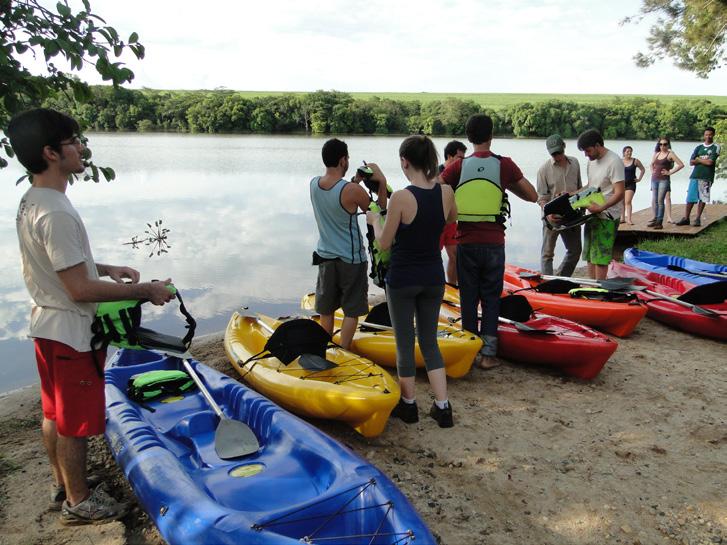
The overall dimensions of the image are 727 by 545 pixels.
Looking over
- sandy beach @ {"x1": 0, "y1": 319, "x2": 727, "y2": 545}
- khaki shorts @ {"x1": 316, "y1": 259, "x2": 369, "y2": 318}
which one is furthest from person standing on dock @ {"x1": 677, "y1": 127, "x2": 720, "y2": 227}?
khaki shorts @ {"x1": 316, "y1": 259, "x2": 369, "y2": 318}

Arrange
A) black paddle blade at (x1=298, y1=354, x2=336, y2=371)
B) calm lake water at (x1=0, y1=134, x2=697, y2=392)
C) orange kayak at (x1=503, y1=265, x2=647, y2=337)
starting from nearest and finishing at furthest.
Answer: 1. black paddle blade at (x1=298, y1=354, x2=336, y2=371)
2. orange kayak at (x1=503, y1=265, x2=647, y2=337)
3. calm lake water at (x1=0, y1=134, x2=697, y2=392)

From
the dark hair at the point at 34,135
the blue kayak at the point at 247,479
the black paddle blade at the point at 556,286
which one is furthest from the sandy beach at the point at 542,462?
the dark hair at the point at 34,135

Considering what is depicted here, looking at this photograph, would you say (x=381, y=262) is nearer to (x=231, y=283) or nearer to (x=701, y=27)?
(x=231, y=283)

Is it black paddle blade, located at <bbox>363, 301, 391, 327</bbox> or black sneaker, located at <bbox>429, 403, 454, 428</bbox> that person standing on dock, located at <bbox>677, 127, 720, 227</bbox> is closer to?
black paddle blade, located at <bbox>363, 301, 391, 327</bbox>

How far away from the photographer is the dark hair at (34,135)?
210cm

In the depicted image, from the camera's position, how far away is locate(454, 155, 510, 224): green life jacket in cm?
383

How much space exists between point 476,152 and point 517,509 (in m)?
2.32

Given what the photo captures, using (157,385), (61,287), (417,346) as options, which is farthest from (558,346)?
(61,287)

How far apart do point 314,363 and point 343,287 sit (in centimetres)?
58

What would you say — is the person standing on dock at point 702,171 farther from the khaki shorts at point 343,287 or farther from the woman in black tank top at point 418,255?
the woman in black tank top at point 418,255

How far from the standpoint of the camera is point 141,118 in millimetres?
35688

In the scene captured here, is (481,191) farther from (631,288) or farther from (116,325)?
(116,325)

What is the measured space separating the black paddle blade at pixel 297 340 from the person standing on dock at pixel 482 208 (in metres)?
1.16

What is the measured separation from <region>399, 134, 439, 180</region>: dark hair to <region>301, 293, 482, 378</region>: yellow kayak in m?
1.34
